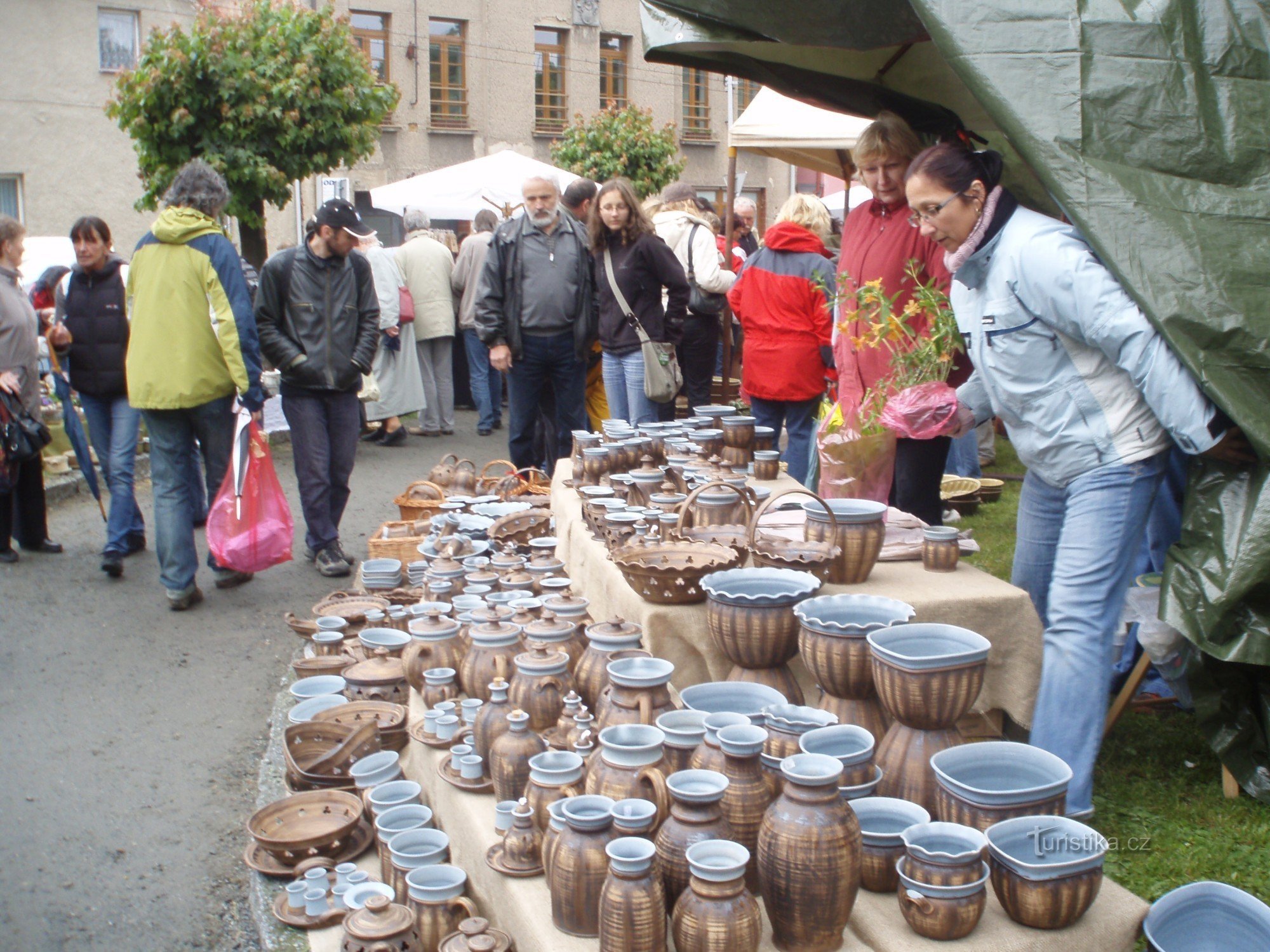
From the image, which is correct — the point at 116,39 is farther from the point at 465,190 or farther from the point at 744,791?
the point at 744,791

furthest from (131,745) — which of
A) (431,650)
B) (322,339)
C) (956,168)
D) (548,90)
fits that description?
(548,90)

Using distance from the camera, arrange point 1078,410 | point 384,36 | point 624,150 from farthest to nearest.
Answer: point 384,36 < point 624,150 < point 1078,410

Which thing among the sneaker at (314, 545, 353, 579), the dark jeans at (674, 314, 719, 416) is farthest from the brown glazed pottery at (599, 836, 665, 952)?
the dark jeans at (674, 314, 719, 416)

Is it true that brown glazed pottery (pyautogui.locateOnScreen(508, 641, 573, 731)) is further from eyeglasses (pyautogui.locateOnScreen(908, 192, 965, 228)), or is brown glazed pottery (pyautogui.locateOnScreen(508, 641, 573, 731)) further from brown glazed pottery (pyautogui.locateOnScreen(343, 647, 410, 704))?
eyeglasses (pyautogui.locateOnScreen(908, 192, 965, 228))

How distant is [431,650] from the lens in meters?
3.58

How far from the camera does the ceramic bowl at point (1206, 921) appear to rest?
6.57ft

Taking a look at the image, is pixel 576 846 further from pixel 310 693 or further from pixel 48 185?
pixel 48 185

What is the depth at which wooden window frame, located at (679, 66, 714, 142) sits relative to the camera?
2700 cm

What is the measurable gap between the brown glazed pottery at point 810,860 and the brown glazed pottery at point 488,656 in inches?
54.3

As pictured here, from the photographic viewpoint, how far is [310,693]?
13.4 feet

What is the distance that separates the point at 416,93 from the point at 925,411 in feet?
73.5

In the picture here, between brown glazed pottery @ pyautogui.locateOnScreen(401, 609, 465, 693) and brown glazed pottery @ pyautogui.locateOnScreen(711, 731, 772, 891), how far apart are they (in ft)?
5.18

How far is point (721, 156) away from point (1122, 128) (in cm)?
2555

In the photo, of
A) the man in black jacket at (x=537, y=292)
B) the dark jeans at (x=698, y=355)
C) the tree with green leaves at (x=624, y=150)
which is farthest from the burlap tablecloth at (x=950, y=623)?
the tree with green leaves at (x=624, y=150)
